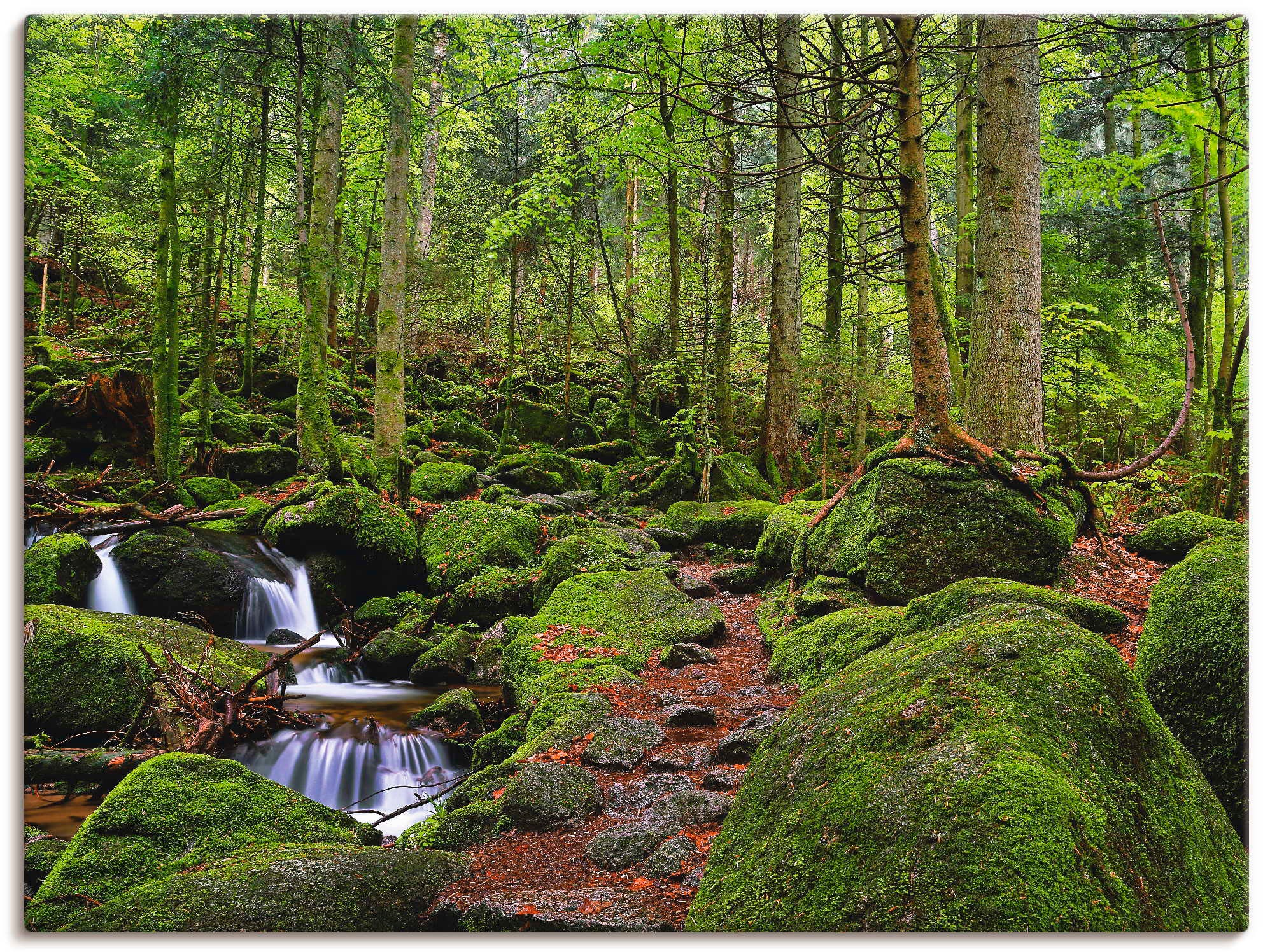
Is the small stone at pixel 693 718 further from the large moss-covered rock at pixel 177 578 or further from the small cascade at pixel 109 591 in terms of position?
the small cascade at pixel 109 591

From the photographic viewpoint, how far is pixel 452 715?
202 inches

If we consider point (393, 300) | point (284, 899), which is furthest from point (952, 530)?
point (393, 300)

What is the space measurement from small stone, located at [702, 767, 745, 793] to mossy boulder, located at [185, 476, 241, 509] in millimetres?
8425

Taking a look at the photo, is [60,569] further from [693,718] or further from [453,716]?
[693,718]

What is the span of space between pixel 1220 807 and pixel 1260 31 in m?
3.22

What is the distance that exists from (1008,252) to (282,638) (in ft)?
24.7

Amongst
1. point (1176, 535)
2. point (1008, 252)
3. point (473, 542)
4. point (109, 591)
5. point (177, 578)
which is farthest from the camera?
point (473, 542)

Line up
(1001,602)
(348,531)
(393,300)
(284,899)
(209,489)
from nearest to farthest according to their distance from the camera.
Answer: (284,899) → (1001,602) → (348,531) → (209,489) → (393,300)

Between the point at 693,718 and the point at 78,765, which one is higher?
the point at 693,718

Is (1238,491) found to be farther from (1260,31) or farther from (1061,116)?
(1061,116)

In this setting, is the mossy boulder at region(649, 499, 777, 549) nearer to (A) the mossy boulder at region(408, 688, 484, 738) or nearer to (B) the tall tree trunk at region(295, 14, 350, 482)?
(B) the tall tree trunk at region(295, 14, 350, 482)

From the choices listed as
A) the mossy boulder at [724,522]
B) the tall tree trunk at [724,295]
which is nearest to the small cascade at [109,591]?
the mossy boulder at [724,522]

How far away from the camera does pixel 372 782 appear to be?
4.63 meters

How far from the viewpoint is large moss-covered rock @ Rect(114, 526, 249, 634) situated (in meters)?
6.87
